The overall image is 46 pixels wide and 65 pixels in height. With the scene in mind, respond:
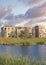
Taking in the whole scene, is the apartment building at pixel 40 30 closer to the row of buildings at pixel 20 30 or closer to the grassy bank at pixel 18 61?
the row of buildings at pixel 20 30

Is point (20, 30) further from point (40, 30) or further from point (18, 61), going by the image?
point (18, 61)

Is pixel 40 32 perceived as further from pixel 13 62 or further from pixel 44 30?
pixel 13 62

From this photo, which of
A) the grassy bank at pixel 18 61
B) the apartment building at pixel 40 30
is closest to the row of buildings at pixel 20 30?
the apartment building at pixel 40 30

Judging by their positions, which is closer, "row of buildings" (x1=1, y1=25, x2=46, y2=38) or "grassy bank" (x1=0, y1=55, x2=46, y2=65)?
"grassy bank" (x1=0, y1=55, x2=46, y2=65)

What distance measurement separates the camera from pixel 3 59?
12.9 metres

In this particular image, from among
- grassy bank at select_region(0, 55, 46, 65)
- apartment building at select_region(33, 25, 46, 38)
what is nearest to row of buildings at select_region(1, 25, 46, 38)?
apartment building at select_region(33, 25, 46, 38)

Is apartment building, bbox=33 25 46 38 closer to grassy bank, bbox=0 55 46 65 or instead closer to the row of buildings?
the row of buildings

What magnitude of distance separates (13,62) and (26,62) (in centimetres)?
66

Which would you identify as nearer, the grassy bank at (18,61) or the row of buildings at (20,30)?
A: the grassy bank at (18,61)

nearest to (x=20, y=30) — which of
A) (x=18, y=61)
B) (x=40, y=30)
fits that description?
(x=40, y=30)

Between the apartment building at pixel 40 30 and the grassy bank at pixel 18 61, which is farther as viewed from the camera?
the apartment building at pixel 40 30

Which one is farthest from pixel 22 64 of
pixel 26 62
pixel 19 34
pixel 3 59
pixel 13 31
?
Answer: pixel 13 31

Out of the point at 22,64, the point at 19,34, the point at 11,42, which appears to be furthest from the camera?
the point at 19,34

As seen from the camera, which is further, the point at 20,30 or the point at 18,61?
the point at 20,30
